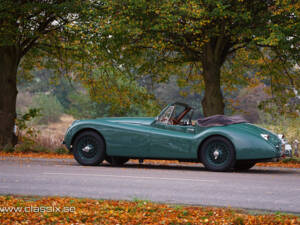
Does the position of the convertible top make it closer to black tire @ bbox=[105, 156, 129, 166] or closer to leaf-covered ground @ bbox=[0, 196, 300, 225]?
black tire @ bbox=[105, 156, 129, 166]

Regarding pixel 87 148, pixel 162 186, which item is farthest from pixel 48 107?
pixel 162 186

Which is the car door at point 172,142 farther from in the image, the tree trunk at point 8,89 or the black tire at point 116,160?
the tree trunk at point 8,89

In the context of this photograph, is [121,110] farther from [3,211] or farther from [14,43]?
[3,211]

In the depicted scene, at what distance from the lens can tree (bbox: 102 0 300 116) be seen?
16688mm

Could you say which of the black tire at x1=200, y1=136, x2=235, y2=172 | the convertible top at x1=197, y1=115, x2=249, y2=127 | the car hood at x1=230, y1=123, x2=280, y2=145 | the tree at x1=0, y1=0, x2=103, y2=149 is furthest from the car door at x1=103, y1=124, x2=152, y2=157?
the tree at x1=0, y1=0, x2=103, y2=149

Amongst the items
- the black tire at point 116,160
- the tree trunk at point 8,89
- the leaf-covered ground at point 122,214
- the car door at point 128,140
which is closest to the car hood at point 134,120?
the car door at point 128,140

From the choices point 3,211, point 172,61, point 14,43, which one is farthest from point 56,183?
point 172,61

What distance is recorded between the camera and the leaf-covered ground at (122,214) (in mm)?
6250

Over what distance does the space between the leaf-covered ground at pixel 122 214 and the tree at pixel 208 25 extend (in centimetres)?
1002

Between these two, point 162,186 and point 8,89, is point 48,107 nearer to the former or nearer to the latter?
point 8,89

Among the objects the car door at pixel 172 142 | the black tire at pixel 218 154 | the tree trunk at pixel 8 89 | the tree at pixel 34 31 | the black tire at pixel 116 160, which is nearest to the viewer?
the black tire at pixel 218 154

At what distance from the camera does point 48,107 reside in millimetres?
62094

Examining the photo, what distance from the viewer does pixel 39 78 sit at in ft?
247

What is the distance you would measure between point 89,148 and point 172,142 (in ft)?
6.60
